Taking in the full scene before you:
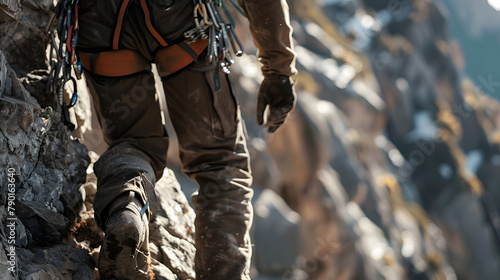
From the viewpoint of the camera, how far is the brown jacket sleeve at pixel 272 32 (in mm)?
2990

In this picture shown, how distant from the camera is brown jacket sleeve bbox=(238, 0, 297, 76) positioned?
2990mm

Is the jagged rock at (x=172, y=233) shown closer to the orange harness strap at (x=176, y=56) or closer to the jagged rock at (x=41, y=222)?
the jagged rock at (x=41, y=222)

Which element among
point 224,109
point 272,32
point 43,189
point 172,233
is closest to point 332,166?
point 172,233

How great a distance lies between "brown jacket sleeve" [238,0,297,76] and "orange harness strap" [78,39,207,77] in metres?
0.44

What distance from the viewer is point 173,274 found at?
315 cm

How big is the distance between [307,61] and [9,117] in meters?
19.8

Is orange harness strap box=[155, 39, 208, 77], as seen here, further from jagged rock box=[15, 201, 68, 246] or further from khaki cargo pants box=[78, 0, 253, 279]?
jagged rock box=[15, 201, 68, 246]

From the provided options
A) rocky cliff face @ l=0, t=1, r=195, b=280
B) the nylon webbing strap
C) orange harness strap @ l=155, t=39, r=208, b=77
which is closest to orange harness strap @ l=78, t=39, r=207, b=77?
orange harness strap @ l=155, t=39, r=208, b=77

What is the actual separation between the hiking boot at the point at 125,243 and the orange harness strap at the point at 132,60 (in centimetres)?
86

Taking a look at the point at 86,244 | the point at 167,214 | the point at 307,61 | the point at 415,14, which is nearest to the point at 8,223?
the point at 86,244

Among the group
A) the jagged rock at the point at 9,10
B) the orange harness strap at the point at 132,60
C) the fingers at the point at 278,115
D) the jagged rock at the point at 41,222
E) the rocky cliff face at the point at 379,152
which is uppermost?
the jagged rock at the point at 9,10

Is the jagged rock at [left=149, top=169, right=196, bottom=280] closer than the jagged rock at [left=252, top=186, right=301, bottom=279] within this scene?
Yes

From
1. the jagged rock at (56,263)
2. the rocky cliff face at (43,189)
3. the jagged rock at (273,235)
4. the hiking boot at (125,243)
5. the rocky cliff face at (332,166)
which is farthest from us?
the jagged rock at (273,235)

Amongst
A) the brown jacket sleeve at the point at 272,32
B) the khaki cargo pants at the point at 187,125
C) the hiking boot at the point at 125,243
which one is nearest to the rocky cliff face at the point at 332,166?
the hiking boot at the point at 125,243
